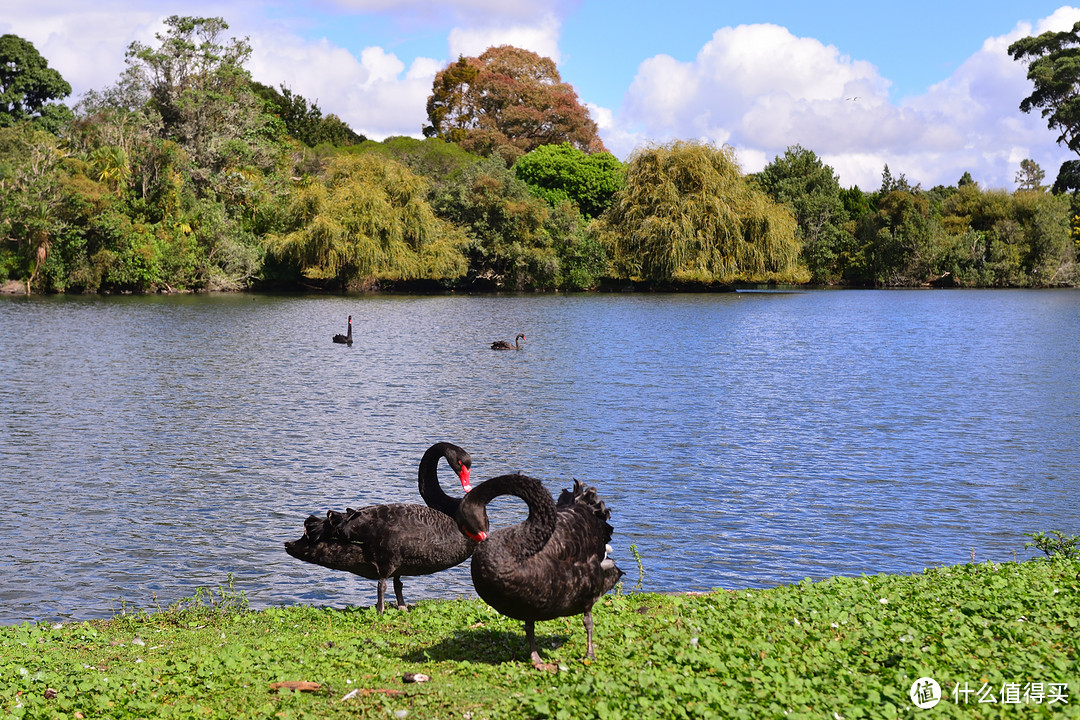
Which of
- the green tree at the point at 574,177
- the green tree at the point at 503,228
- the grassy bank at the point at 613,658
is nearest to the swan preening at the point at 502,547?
the grassy bank at the point at 613,658

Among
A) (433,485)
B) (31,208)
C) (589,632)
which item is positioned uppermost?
(31,208)

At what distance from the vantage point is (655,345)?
3769 cm

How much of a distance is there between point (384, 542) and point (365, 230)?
196ft

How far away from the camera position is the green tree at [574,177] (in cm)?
8800

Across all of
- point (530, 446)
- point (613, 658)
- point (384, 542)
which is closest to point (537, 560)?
point (613, 658)

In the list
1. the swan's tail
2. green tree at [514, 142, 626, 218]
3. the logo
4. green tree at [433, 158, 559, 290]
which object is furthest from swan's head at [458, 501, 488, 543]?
green tree at [514, 142, 626, 218]

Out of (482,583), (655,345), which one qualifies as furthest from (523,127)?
(482,583)

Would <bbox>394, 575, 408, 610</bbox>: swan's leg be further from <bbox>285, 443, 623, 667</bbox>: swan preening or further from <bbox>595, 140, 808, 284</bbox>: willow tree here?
<bbox>595, 140, 808, 284</bbox>: willow tree

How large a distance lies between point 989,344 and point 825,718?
37.1 metres

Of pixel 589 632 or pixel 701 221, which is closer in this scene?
pixel 589 632

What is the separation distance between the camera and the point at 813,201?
297 feet

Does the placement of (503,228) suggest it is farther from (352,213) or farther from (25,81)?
(25,81)

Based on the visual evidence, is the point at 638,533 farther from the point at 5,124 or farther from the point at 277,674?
the point at 5,124

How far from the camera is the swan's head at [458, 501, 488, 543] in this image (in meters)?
7.69
